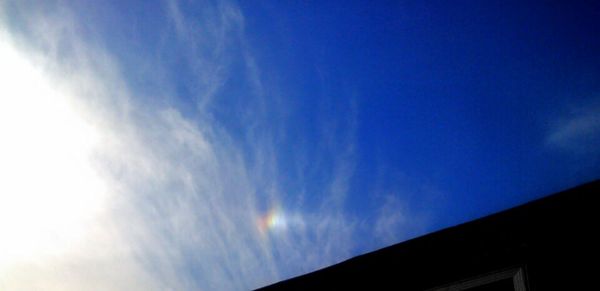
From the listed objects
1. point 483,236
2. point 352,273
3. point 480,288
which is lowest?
point 480,288

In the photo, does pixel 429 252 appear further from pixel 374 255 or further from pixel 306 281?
pixel 306 281

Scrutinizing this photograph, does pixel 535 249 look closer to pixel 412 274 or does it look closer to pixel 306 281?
pixel 412 274

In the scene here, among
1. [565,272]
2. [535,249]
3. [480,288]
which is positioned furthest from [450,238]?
[565,272]

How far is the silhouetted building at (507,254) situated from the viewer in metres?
4.52

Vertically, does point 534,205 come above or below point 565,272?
above

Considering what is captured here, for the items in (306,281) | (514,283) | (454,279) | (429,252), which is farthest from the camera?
(306,281)

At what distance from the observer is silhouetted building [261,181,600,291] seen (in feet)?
14.8

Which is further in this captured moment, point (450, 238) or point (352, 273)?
point (352, 273)

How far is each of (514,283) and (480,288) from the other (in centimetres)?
49

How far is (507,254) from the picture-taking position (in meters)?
4.97

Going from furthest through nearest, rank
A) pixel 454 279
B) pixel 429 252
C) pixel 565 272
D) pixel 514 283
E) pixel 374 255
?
pixel 374 255 < pixel 429 252 < pixel 454 279 < pixel 514 283 < pixel 565 272

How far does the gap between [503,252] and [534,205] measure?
35.2 inches

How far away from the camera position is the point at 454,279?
5211 mm

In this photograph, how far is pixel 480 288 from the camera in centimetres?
501
